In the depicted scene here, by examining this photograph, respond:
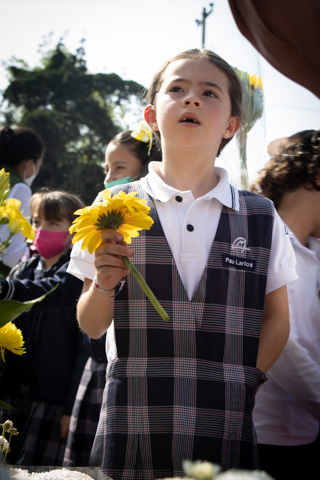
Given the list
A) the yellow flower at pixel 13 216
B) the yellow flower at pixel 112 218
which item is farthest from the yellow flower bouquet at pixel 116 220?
the yellow flower at pixel 13 216

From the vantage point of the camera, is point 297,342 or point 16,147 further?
point 16,147

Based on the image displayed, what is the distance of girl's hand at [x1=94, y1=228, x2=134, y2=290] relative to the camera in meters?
1.18

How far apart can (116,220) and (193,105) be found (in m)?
0.68

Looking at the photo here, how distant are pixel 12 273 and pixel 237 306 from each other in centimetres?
211

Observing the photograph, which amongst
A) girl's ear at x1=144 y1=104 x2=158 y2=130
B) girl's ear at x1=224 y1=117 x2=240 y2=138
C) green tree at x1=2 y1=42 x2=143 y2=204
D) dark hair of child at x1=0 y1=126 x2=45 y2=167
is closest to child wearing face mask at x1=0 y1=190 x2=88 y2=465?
dark hair of child at x1=0 y1=126 x2=45 y2=167

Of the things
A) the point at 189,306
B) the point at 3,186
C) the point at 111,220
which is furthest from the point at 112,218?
the point at 189,306

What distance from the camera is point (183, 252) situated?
1624 millimetres

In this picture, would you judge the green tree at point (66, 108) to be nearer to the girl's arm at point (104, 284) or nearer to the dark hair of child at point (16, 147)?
the dark hair of child at point (16, 147)

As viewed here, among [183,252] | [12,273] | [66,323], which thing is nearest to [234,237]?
[183,252]

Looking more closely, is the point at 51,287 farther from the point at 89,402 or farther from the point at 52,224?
the point at 52,224

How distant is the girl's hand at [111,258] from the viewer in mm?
1185

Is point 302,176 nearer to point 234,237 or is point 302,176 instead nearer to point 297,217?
point 297,217

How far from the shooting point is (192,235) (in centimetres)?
164

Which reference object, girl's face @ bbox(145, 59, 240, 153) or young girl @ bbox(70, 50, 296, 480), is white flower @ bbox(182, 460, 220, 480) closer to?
young girl @ bbox(70, 50, 296, 480)
